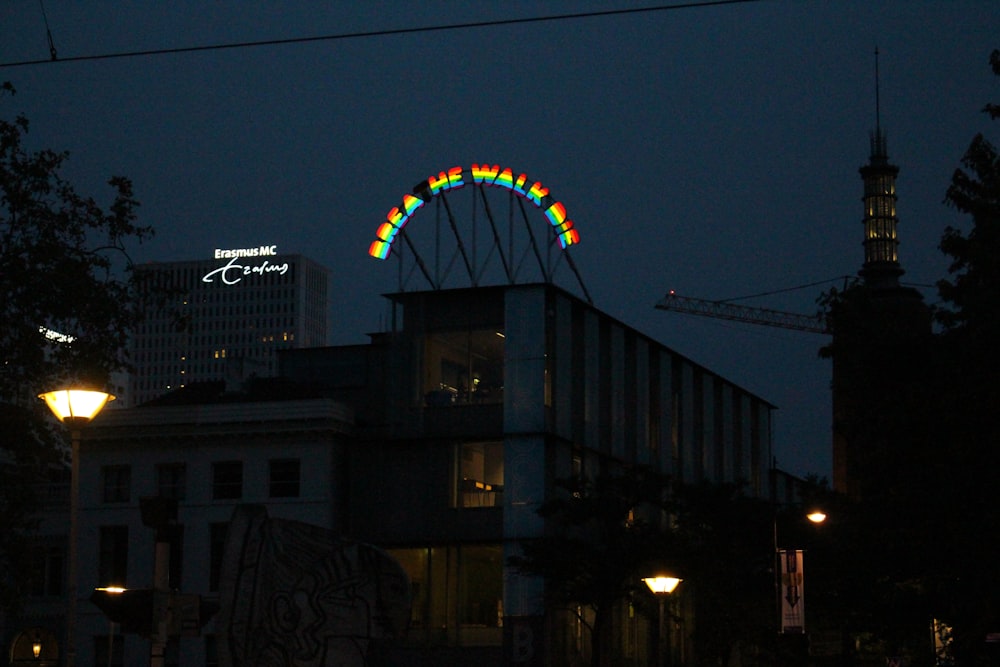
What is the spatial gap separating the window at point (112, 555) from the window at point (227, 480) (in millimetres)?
4616

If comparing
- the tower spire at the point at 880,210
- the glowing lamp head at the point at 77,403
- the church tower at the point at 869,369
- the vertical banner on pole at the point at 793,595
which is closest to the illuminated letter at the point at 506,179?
the church tower at the point at 869,369

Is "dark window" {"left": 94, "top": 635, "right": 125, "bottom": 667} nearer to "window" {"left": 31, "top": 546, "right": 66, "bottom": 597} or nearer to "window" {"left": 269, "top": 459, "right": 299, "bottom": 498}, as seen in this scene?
"window" {"left": 31, "top": 546, "right": 66, "bottom": 597}

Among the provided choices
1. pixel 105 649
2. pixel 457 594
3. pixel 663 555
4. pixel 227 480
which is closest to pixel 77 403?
pixel 663 555

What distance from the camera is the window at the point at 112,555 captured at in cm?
6862

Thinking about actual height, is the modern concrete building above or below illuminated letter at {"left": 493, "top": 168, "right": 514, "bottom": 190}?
below

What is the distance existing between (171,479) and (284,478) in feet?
18.9

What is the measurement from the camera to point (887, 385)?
3603 centimetres

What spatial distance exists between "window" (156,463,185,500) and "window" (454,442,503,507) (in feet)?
42.3

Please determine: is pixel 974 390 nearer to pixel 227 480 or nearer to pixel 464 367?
pixel 464 367

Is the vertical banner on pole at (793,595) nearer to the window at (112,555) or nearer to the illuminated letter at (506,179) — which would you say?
the illuminated letter at (506,179)

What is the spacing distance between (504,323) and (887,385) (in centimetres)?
3050

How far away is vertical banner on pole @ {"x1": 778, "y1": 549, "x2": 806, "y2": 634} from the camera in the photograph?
3547cm

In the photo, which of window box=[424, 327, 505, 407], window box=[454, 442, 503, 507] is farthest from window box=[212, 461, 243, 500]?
window box=[454, 442, 503, 507]

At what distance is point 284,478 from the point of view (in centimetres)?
6688
